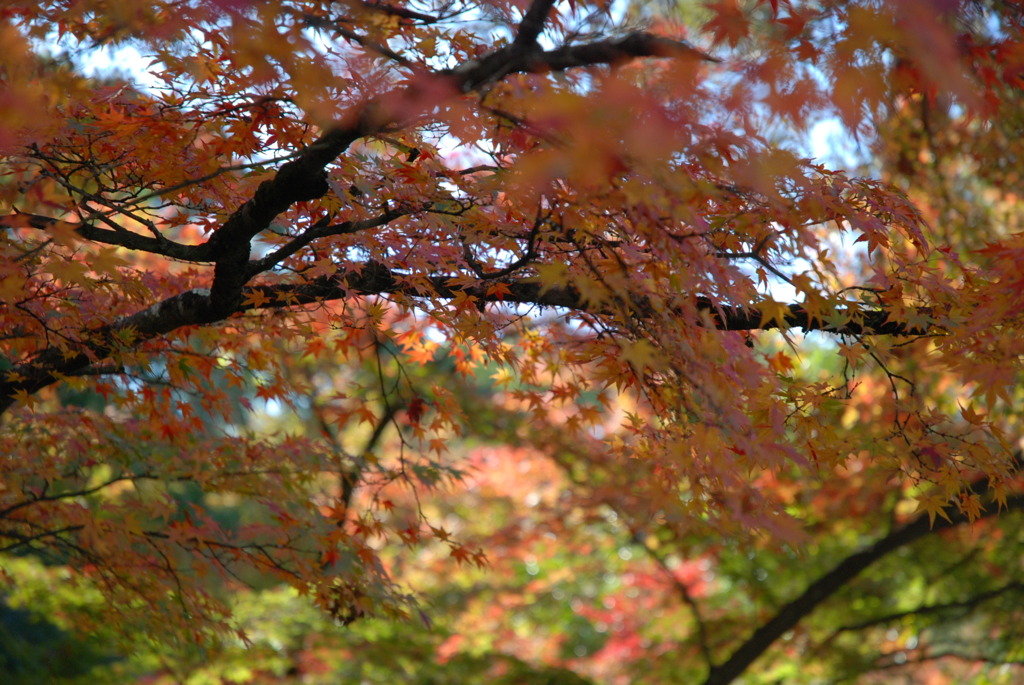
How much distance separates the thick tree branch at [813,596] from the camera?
239 inches

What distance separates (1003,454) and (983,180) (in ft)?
13.7

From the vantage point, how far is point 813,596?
6.18m

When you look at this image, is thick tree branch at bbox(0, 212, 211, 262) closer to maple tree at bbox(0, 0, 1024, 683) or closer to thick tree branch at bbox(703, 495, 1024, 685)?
maple tree at bbox(0, 0, 1024, 683)

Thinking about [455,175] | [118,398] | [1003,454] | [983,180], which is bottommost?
[1003,454]

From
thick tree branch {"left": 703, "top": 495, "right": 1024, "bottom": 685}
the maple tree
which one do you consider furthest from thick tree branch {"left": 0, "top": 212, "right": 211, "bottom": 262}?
thick tree branch {"left": 703, "top": 495, "right": 1024, "bottom": 685}

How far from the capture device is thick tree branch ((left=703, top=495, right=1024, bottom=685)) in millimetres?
6066

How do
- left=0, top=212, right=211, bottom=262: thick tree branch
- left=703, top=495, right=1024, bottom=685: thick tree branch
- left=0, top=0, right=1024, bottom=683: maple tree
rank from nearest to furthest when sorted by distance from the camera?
left=0, top=0, right=1024, bottom=683: maple tree, left=0, top=212, right=211, bottom=262: thick tree branch, left=703, top=495, right=1024, bottom=685: thick tree branch

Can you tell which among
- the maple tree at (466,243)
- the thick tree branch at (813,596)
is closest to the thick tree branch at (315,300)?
the maple tree at (466,243)

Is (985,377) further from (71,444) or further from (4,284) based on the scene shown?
(71,444)

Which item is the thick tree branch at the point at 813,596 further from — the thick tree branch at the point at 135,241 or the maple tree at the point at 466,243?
the thick tree branch at the point at 135,241

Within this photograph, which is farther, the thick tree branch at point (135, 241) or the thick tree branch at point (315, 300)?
the thick tree branch at point (315, 300)

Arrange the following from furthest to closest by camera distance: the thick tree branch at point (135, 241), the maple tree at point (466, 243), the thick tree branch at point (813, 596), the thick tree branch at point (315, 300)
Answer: the thick tree branch at point (813, 596)
the thick tree branch at point (315, 300)
the thick tree branch at point (135, 241)
the maple tree at point (466, 243)

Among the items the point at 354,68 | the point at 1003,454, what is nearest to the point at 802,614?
the point at 1003,454

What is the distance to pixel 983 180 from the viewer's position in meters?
6.19
